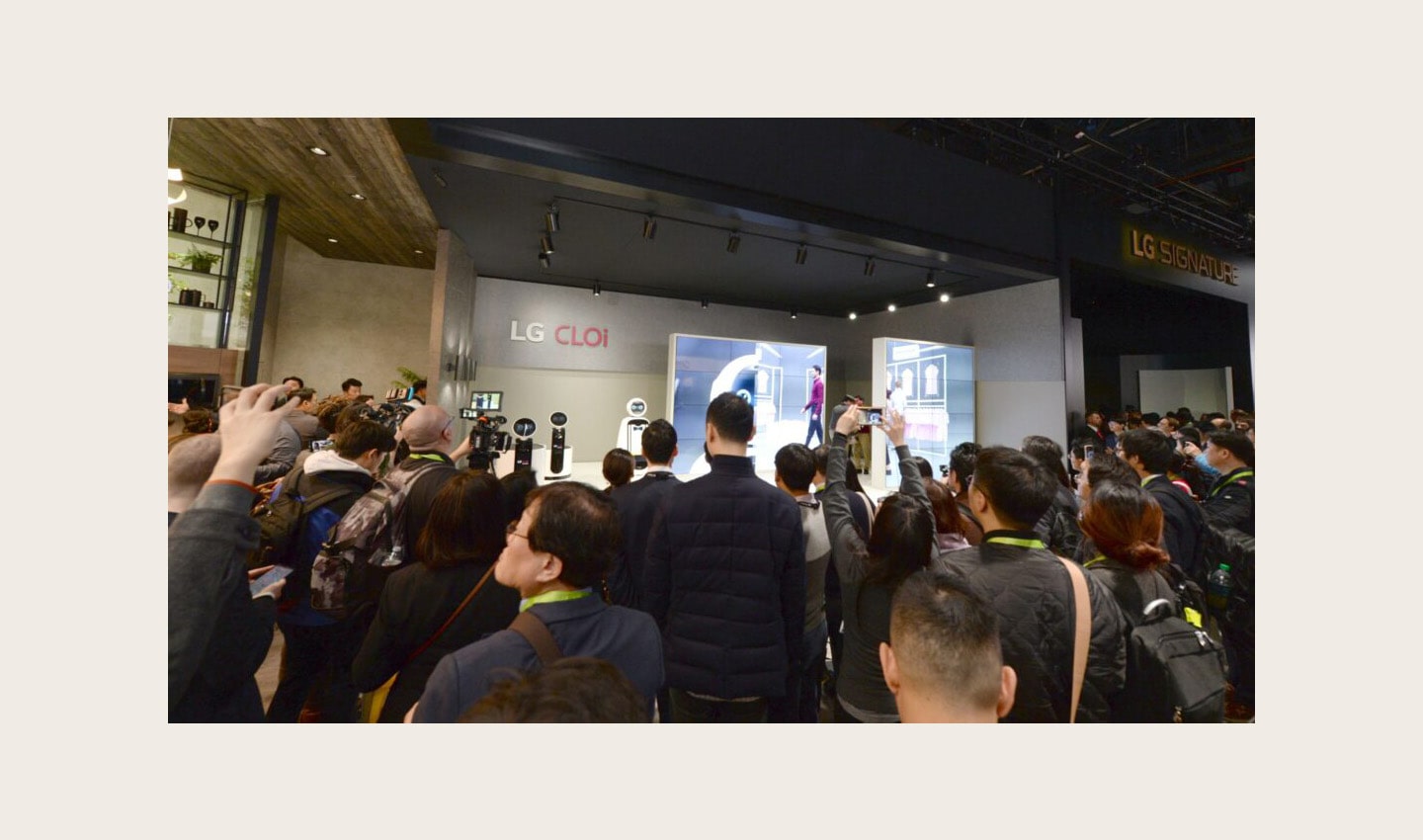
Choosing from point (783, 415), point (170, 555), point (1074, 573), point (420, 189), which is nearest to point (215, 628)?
point (170, 555)

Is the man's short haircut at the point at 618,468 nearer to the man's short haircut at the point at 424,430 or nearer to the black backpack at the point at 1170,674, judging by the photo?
the man's short haircut at the point at 424,430

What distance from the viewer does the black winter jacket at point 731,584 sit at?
4.90ft

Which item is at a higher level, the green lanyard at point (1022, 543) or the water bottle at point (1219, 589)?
the green lanyard at point (1022, 543)

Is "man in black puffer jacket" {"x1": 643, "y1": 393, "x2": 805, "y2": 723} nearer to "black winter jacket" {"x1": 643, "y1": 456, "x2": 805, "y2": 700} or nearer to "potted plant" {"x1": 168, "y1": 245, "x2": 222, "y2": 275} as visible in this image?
"black winter jacket" {"x1": 643, "y1": 456, "x2": 805, "y2": 700}

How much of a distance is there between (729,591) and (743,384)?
6364mm

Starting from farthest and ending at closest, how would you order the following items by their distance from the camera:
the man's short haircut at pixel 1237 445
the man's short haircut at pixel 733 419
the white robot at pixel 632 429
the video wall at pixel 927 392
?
the video wall at pixel 927 392, the white robot at pixel 632 429, the man's short haircut at pixel 1237 445, the man's short haircut at pixel 733 419

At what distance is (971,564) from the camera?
1.25m

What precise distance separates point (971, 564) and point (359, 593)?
1.68m

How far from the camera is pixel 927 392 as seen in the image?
737 centimetres

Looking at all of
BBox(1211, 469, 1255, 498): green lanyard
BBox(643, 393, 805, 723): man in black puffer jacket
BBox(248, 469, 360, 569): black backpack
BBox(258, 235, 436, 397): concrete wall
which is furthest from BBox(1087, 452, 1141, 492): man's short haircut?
BBox(258, 235, 436, 397): concrete wall

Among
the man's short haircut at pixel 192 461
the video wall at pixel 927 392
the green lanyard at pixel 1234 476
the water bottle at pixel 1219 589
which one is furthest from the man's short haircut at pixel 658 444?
the video wall at pixel 927 392

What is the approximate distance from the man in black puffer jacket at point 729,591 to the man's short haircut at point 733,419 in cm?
8

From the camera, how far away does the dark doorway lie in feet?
24.5
